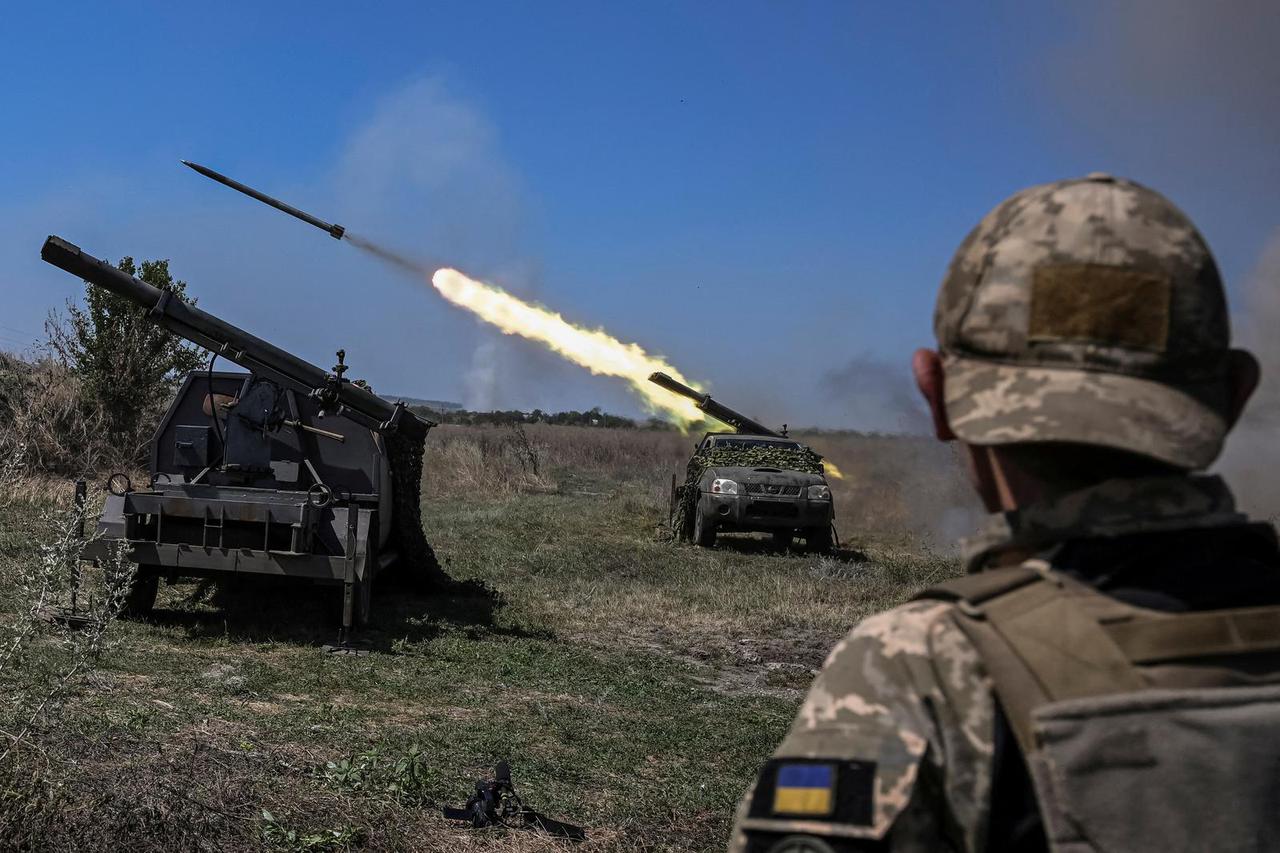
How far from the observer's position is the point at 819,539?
17.2 metres

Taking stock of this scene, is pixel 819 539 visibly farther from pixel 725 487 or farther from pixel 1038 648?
pixel 1038 648

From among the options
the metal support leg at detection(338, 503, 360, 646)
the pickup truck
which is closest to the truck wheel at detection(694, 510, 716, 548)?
the pickup truck

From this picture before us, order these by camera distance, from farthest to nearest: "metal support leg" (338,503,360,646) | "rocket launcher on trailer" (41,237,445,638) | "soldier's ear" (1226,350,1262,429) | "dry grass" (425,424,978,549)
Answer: "dry grass" (425,424,978,549) → "rocket launcher on trailer" (41,237,445,638) → "metal support leg" (338,503,360,646) → "soldier's ear" (1226,350,1262,429)

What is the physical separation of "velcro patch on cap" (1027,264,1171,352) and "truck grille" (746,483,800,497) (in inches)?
595

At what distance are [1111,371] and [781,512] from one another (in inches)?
600

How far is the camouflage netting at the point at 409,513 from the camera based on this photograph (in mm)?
10820

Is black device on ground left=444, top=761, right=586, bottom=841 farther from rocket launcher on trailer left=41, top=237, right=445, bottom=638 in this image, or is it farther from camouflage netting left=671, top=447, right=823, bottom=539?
camouflage netting left=671, top=447, right=823, bottom=539

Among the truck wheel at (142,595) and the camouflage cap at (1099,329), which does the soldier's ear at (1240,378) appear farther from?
the truck wheel at (142,595)

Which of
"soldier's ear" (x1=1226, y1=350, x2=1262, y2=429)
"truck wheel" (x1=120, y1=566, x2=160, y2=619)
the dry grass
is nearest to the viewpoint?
"soldier's ear" (x1=1226, y1=350, x2=1262, y2=429)

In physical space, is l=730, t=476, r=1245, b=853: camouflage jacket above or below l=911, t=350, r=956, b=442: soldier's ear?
below

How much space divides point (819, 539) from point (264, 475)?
29.3 feet

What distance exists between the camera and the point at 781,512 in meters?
16.6

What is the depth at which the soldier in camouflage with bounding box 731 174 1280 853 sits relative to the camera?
4.61 ft

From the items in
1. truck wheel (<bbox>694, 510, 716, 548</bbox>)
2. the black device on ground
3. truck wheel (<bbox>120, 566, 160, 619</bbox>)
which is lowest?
the black device on ground
